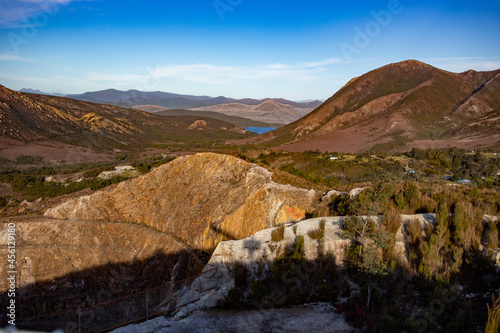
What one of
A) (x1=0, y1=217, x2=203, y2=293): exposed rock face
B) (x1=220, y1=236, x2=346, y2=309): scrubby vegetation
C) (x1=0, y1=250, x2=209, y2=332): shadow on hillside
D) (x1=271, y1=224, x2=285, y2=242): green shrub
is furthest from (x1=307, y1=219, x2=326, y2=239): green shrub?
(x1=0, y1=217, x2=203, y2=293): exposed rock face

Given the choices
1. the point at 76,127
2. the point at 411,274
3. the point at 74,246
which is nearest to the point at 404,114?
the point at 411,274

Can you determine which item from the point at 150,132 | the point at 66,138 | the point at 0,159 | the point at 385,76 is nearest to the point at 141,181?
the point at 0,159

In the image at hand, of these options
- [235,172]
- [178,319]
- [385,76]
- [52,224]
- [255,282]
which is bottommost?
[52,224]

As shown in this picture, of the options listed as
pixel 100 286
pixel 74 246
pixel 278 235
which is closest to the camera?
pixel 278 235

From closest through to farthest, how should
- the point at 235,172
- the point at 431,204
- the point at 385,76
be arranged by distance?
the point at 431,204
the point at 235,172
the point at 385,76

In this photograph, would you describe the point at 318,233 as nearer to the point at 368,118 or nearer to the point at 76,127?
the point at 368,118

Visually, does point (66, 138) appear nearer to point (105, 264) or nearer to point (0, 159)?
point (0, 159)
